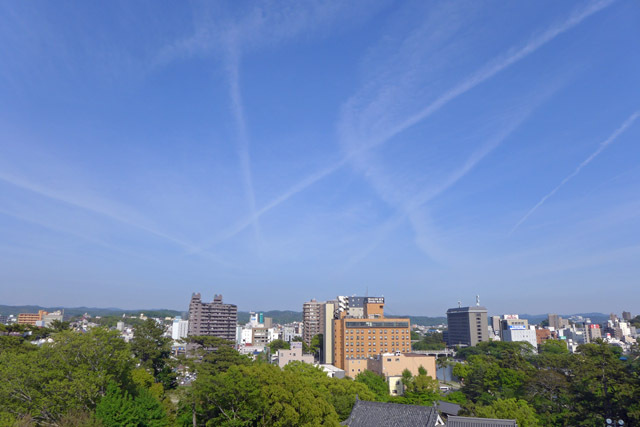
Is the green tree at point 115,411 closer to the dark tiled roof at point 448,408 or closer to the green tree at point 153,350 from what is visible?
the green tree at point 153,350

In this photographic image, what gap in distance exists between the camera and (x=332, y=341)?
101188 mm

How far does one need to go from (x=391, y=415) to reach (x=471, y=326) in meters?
137

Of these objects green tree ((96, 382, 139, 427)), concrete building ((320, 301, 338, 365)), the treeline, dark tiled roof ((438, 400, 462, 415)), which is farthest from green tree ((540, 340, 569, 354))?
green tree ((96, 382, 139, 427))

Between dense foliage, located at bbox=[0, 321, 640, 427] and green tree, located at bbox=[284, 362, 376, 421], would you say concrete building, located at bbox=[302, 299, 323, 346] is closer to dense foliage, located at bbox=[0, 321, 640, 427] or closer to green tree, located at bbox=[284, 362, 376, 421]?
green tree, located at bbox=[284, 362, 376, 421]

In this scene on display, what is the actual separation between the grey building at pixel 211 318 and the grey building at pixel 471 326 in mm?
87220

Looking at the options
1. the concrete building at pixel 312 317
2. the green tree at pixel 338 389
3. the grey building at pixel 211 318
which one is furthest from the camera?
the concrete building at pixel 312 317

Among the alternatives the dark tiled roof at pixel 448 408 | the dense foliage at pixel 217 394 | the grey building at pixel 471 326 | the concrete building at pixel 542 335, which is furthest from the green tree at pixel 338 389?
the concrete building at pixel 542 335

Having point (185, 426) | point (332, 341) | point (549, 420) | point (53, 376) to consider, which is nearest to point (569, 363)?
point (549, 420)

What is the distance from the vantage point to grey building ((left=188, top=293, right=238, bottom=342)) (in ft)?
408

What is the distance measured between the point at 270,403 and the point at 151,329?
41.6 meters

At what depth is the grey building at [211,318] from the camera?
124 m

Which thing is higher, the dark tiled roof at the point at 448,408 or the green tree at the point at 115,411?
the green tree at the point at 115,411

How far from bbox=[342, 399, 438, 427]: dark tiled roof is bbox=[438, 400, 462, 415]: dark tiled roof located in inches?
805

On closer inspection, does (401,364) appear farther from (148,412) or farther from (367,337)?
(148,412)
